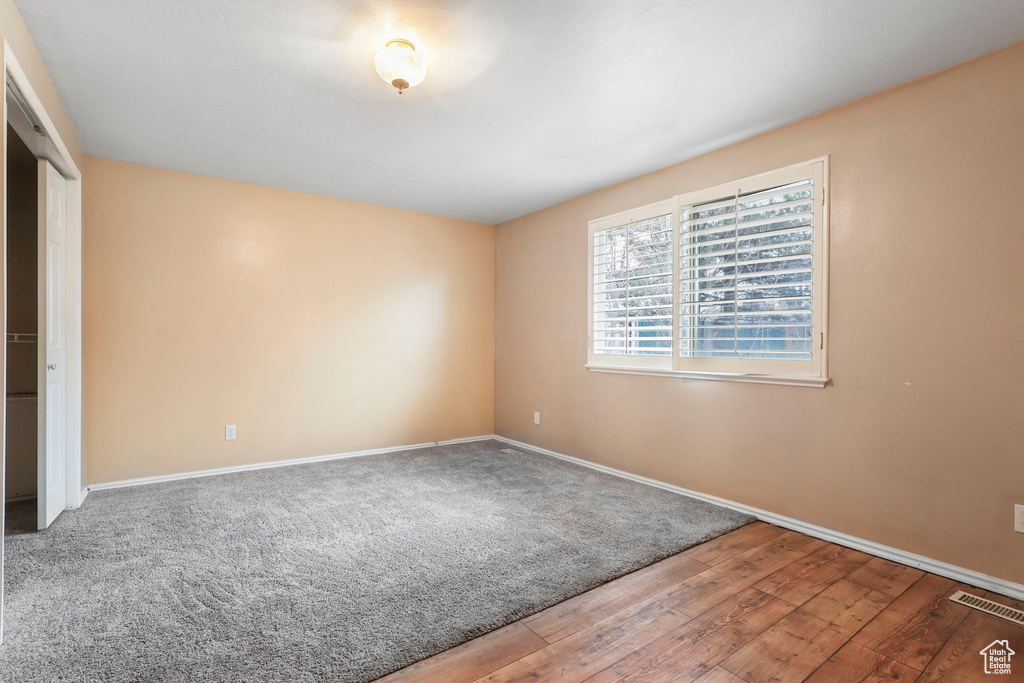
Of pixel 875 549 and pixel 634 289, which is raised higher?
pixel 634 289

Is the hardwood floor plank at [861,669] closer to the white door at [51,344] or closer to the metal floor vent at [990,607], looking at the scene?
the metal floor vent at [990,607]

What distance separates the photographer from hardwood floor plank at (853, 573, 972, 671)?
1.73 metres

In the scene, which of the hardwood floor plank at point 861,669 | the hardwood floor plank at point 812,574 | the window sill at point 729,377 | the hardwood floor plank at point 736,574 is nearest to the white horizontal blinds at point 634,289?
the window sill at point 729,377

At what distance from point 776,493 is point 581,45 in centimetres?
278

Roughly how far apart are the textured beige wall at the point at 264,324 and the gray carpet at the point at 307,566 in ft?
1.78

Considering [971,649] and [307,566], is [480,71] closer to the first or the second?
[307,566]

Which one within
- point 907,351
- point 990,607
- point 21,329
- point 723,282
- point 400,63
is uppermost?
point 400,63

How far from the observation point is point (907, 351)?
245 cm

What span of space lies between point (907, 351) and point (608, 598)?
1.98 m

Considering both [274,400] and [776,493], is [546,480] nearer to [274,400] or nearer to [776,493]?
[776,493]

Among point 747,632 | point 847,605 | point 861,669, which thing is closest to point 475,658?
point 747,632

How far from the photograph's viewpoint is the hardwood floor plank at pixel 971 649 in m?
1.61

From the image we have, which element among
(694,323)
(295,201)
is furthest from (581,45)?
(295,201)

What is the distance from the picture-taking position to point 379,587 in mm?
2131
